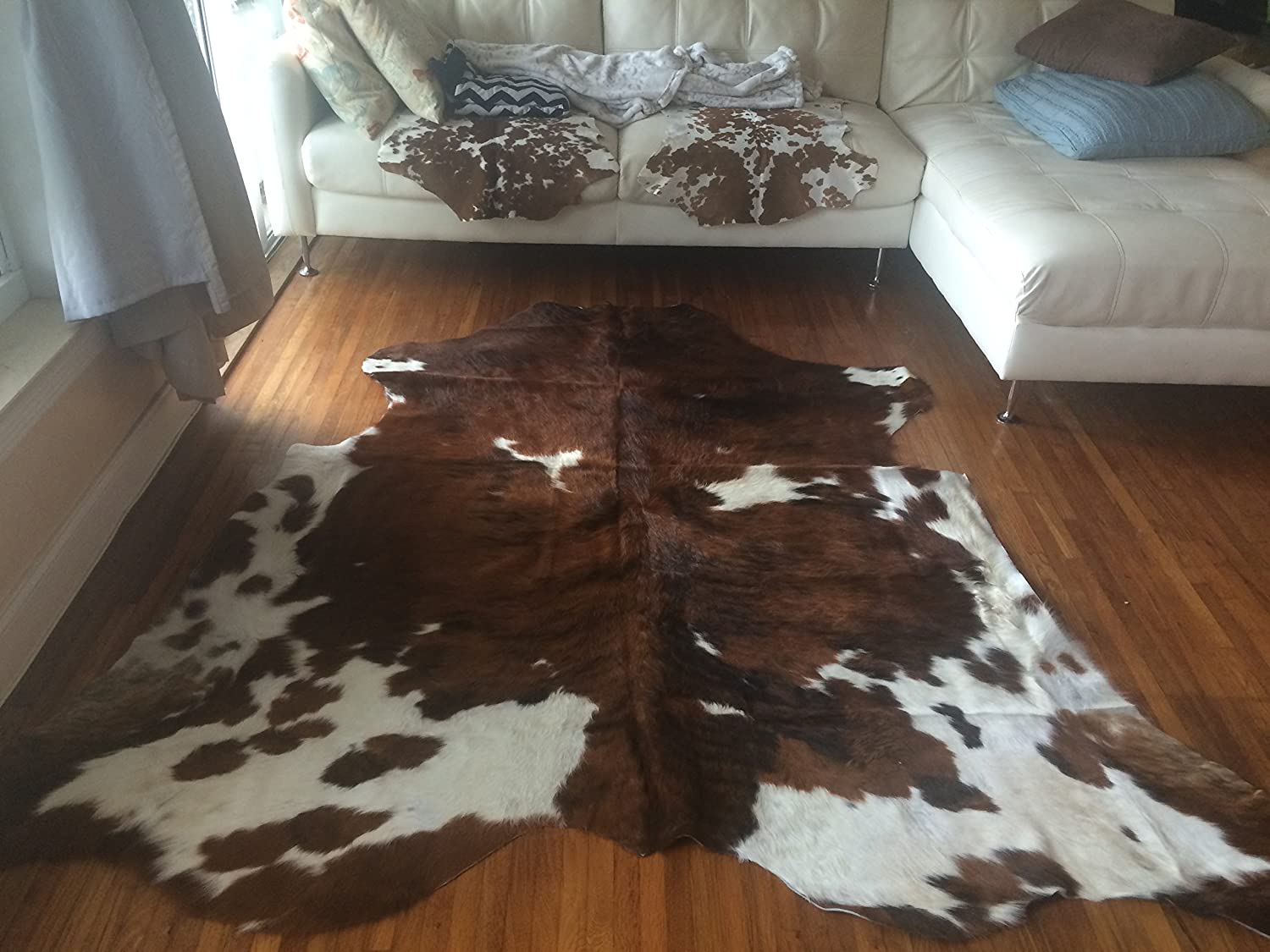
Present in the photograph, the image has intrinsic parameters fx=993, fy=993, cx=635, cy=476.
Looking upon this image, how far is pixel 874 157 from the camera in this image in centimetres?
292

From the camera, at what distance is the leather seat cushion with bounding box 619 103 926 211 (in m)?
2.88

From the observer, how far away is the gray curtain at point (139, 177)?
5.54ft

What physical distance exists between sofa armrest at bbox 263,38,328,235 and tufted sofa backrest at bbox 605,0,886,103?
1000 millimetres

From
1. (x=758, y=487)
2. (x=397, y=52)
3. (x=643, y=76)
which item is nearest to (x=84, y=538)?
(x=758, y=487)

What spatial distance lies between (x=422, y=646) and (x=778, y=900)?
0.75 metres

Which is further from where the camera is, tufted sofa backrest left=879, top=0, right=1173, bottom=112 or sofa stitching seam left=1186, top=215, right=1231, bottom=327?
tufted sofa backrest left=879, top=0, right=1173, bottom=112

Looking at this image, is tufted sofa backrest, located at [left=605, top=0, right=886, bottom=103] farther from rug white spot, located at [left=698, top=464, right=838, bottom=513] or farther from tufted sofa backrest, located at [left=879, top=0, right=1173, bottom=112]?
rug white spot, located at [left=698, top=464, right=838, bottom=513]

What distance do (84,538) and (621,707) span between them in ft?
3.60

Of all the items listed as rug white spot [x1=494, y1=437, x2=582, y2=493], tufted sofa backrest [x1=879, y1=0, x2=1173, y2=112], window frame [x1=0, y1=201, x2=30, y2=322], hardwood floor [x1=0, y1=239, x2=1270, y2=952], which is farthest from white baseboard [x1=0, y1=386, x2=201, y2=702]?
tufted sofa backrest [x1=879, y1=0, x2=1173, y2=112]

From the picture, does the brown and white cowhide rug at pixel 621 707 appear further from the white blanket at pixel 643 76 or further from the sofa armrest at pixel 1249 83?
the sofa armrest at pixel 1249 83

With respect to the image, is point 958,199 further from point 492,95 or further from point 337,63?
point 337,63

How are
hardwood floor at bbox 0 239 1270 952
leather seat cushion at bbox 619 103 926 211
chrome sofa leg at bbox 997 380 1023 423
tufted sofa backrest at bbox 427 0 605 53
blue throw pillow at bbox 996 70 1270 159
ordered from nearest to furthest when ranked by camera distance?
hardwood floor at bbox 0 239 1270 952 → chrome sofa leg at bbox 997 380 1023 423 → blue throw pillow at bbox 996 70 1270 159 → leather seat cushion at bbox 619 103 926 211 → tufted sofa backrest at bbox 427 0 605 53

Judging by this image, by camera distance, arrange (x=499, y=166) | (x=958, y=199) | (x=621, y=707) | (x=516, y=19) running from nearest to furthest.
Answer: (x=621, y=707)
(x=958, y=199)
(x=499, y=166)
(x=516, y=19)

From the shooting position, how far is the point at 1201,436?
98.9 inches
